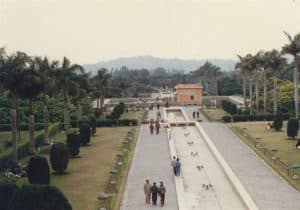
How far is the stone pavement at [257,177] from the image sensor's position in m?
26.9

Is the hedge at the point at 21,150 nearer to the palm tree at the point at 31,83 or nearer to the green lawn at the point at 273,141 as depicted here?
the palm tree at the point at 31,83

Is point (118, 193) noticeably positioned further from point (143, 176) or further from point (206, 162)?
point (206, 162)

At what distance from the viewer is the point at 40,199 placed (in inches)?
844

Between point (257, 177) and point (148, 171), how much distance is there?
587 cm

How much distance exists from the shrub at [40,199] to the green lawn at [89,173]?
15.1 feet

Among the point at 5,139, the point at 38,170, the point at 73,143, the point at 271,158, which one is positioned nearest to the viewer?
the point at 38,170

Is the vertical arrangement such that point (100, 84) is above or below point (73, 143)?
above

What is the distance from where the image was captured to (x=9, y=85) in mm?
35500

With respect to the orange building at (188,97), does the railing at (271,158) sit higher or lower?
lower

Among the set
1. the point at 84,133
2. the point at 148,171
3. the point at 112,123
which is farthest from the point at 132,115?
the point at 148,171

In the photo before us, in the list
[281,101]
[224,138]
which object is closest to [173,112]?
[281,101]

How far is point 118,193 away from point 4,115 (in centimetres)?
3058

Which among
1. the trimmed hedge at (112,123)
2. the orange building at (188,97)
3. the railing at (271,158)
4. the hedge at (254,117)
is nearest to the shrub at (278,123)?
the railing at (271,158)

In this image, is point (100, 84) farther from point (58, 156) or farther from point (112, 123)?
point (58, 156)
